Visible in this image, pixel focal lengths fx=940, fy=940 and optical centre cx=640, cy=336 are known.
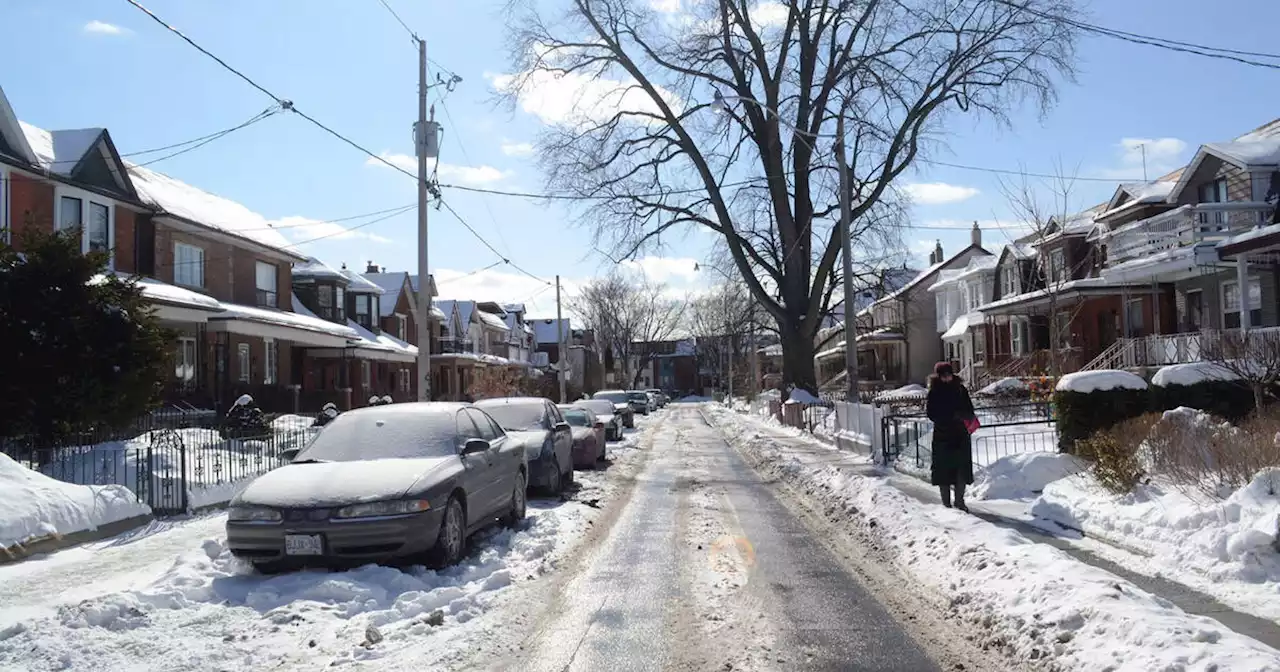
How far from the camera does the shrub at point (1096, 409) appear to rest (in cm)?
1259

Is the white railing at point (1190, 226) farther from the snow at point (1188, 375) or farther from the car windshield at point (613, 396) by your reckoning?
the car windshield at point (613, 396)

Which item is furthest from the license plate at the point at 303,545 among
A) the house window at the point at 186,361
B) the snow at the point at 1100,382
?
the house window at the point at 186,361

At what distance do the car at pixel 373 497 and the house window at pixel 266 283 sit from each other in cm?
2430

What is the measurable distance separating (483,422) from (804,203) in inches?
967

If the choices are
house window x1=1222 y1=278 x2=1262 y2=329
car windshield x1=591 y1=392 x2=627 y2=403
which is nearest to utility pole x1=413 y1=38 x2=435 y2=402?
car windshield x1=591 y1=392 x2=627 y2=403

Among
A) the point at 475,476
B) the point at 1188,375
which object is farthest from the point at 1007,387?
the point at 475,476

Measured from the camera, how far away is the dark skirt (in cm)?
1091

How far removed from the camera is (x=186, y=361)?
26.7m

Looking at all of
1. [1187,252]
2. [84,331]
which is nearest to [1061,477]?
[84,331]

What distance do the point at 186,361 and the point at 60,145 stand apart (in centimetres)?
650

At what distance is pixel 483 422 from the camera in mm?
11055

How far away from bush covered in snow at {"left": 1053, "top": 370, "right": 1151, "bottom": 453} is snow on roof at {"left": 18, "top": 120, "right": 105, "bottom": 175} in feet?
74.7

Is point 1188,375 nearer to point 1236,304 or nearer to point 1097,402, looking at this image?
point 1097,402

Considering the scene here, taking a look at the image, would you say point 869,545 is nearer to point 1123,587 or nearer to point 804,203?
point 1123,587
